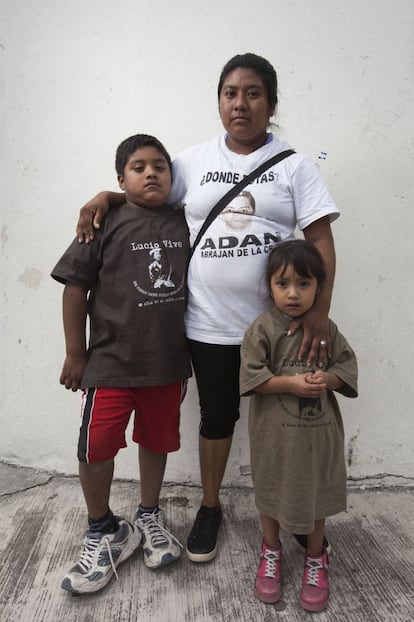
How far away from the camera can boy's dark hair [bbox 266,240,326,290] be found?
1540mm

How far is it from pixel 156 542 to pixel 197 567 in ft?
0.64

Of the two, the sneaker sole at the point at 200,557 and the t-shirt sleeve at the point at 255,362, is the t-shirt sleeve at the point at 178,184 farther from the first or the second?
the sneaker sole at the point at 200,557

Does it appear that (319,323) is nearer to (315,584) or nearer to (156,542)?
(315,584)

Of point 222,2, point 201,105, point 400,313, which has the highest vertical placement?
point 222,2

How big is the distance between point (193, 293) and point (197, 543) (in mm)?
1048

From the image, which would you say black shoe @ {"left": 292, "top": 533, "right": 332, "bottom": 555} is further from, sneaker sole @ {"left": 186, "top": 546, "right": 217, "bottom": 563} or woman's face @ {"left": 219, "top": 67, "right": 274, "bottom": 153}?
woman's face @ {"left": 219, "top": 67, "right": 274, "bottom": 153}

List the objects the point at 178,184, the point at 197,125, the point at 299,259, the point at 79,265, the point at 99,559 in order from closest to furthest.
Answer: the point at 299,259
the point at 79,265
the point at 99,559
the point at 178,184
the point at 197,125

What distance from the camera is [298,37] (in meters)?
2.18

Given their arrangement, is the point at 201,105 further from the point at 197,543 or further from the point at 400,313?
the point at 197,543

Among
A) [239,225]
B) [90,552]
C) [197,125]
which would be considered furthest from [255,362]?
[197,125]

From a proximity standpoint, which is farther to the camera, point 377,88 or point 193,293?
point 377,88

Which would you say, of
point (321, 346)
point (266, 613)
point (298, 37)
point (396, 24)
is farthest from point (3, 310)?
point (396, 24)

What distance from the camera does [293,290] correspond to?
156cm

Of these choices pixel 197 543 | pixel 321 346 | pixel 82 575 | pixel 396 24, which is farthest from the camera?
pixel 396 24
